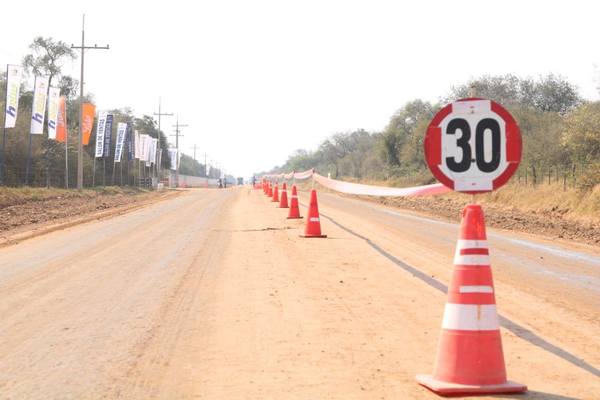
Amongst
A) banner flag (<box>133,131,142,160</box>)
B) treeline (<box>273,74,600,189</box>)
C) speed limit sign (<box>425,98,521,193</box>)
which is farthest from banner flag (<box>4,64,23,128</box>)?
speed limit sign (<box>425,98,521,193</box>)

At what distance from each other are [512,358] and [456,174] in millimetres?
1762

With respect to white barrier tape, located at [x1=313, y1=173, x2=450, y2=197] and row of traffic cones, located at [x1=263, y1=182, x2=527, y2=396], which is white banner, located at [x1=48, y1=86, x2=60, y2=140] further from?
row of traffic cones, located at [x1=263, y1=182, x2=527, y2=396]

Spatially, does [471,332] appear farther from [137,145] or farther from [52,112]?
[137,145]

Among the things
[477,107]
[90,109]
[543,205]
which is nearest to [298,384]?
[477,107]

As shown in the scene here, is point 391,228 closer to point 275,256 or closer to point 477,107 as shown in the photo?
point 275,256

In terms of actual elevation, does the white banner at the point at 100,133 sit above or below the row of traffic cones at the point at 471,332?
above

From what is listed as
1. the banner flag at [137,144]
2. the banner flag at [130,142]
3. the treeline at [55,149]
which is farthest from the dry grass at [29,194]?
the banner flag at [137,144]

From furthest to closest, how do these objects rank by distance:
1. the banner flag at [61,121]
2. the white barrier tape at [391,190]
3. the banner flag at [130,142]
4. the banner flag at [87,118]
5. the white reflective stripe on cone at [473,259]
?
the banner flag at [130,142] < the banner flag at [87,118] < the banner flag at [61,121] < the white barrier tape at [391,190] < the white reflective stripe on cone at [473,259]

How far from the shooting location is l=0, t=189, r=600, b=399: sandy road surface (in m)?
5.01

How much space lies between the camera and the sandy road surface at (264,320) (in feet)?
16.4

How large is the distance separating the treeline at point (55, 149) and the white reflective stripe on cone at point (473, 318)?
40.2m

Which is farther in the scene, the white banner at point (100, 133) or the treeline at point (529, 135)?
the white banner at point (100, 133)

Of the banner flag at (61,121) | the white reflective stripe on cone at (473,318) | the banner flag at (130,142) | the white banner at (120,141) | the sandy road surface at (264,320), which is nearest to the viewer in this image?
the white reflective stripe on cone at (473,318)

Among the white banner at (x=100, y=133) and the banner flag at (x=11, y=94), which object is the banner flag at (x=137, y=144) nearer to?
the white banner at (x=100, y=133)
